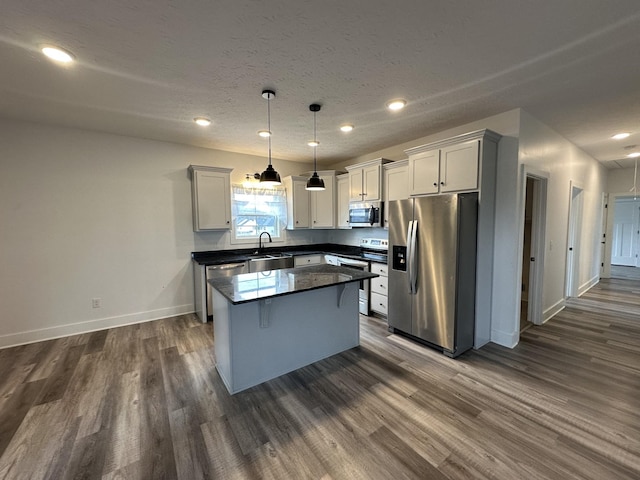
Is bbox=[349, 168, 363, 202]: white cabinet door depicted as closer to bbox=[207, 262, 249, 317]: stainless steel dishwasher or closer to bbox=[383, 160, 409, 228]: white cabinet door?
bbox=[383, 160, 409, 228]: white cabinet door

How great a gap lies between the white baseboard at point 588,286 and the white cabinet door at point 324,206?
507 centimetres

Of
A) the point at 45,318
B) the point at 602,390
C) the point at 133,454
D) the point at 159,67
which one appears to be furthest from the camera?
the point at 45,318

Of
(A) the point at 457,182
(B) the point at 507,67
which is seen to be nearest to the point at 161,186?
(A) the point at 457,182

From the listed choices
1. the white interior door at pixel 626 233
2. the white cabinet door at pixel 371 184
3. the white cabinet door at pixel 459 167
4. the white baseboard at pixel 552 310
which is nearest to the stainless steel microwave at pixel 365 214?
the white cabinet door at pixel 371 184

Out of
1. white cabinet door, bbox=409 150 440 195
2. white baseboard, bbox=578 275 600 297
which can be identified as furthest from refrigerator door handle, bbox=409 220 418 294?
white baseboard, bbox=578 275 600 297

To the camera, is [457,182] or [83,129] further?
[83,129]

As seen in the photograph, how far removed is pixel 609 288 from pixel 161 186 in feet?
29.3

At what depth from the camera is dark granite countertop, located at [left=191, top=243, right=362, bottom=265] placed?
4105mm

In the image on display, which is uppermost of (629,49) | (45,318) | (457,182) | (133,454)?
(629,49)

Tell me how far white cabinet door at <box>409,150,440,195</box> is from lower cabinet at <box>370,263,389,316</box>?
1.14 m

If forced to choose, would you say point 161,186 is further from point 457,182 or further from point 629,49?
point 629,49

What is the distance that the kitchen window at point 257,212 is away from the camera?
478 cm

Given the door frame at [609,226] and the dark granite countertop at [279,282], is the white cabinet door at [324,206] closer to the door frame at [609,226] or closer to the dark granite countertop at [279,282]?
the dark granite countertop at [279,282]

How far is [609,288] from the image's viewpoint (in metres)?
5.68
